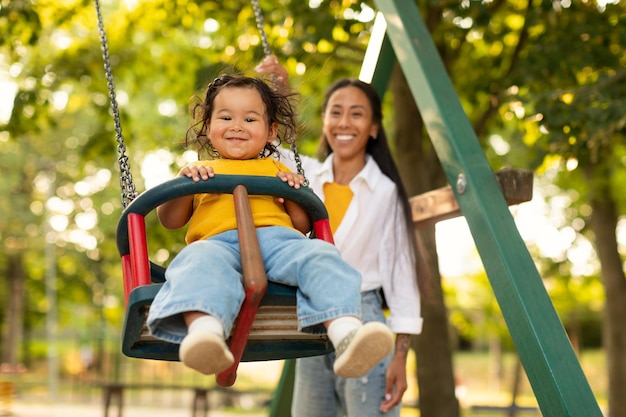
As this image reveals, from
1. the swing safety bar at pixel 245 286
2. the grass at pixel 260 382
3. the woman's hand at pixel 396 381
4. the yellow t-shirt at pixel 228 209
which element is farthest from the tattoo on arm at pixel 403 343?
the grass at pixel 260 382

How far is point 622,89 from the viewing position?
5508 mm

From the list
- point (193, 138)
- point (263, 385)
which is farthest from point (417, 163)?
point (263, 385)

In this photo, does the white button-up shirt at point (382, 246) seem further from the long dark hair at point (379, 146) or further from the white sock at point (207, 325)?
the white sock at point (207, 325)

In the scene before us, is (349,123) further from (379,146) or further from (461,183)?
(461,183)

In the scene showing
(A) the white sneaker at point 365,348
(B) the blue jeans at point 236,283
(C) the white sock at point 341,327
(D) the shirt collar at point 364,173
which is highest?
(D) the shirt collar at point 364,173

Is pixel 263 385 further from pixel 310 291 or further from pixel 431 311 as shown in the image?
pixel 310 291

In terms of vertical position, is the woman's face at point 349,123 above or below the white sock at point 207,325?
above

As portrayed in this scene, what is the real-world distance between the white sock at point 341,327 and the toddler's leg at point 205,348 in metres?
0.30

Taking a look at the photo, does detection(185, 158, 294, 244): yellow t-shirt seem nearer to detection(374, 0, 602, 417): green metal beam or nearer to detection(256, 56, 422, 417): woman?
detection(256, 56, 422, 417): woman

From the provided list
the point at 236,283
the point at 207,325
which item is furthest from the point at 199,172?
the point at 207,325

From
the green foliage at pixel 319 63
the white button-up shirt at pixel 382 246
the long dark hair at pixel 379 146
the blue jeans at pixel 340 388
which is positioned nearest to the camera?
the blue jeans at pixel 340 388

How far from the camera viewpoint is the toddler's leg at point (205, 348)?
202cm

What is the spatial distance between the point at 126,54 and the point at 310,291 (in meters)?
7.90

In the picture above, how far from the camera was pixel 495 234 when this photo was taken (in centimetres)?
299
